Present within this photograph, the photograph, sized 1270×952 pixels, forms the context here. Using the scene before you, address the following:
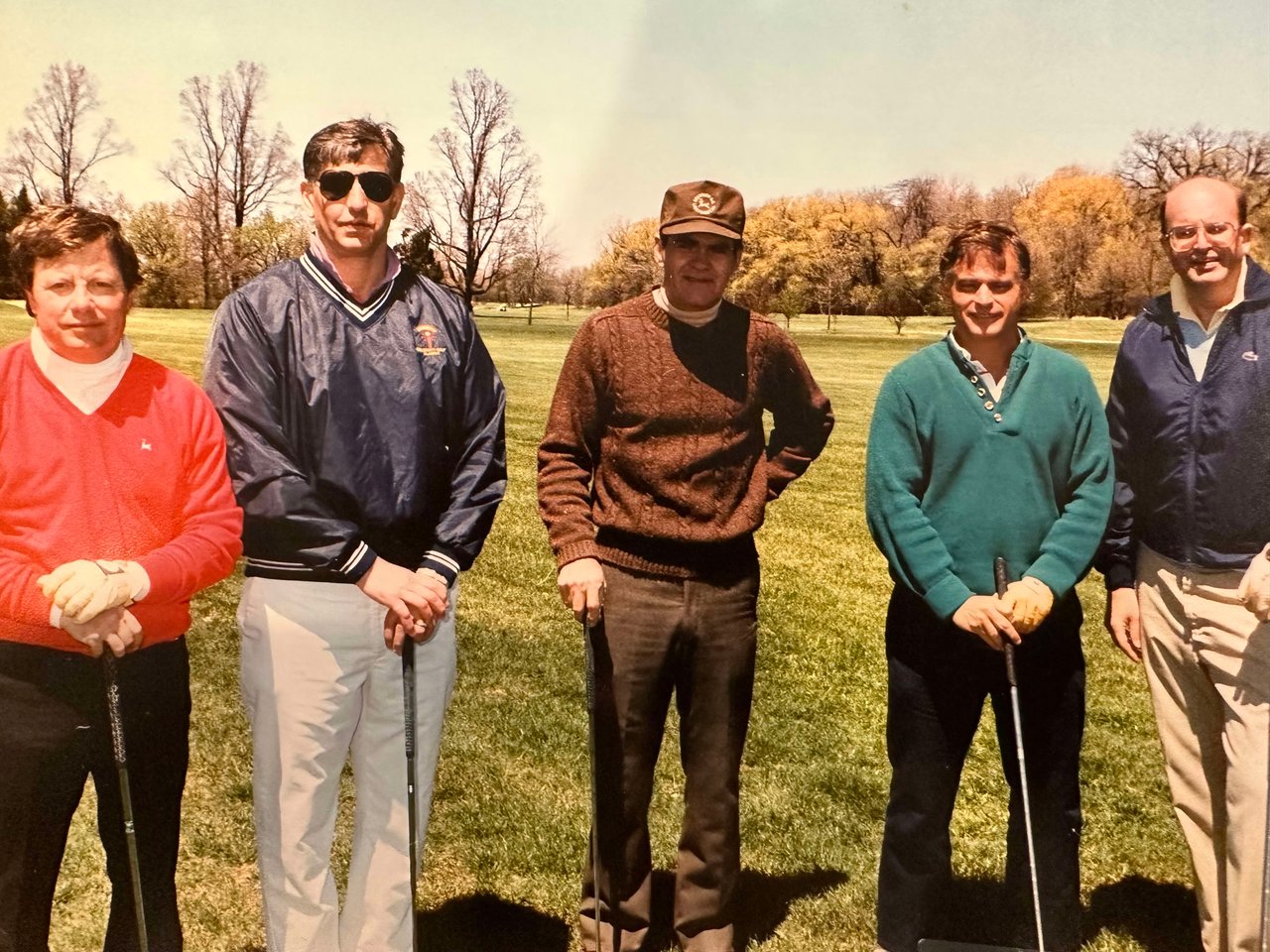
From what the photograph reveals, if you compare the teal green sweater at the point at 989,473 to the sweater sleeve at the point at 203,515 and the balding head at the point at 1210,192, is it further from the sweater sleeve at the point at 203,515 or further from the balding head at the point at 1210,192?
the sweater sleeve at the point at 203,515

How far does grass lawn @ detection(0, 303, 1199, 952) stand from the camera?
10.8ft

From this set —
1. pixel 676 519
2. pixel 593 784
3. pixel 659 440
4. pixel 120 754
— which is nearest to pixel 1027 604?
pixel 676 519

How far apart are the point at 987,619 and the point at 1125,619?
0.66 m

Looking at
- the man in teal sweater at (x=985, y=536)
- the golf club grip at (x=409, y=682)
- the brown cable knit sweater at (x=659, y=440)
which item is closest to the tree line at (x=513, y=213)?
the man in teal sweater at (x=985, y=536)

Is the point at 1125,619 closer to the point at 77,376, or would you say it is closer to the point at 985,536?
the point at 985,536

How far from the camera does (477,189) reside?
4.06 meters

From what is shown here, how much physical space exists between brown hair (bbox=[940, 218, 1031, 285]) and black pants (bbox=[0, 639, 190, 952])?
2.27 m

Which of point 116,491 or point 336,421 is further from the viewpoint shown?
point 336,421

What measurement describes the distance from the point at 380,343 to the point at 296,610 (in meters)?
0.70

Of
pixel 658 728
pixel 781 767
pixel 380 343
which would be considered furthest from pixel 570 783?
pixel 380 343

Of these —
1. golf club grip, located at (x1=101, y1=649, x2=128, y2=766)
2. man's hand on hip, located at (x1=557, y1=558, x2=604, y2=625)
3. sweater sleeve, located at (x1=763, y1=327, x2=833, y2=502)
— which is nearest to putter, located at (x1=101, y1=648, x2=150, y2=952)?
golf club grip, located at (x1=101, y1=649, x2=128, y2=766)

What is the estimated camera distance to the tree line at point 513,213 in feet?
11.5

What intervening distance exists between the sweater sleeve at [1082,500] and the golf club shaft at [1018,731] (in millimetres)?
84

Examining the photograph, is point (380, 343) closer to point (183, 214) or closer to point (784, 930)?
point (183, 214)
